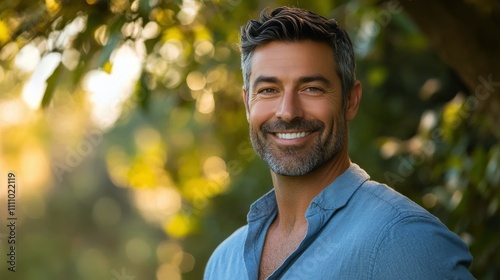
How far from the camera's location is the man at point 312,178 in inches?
98.3

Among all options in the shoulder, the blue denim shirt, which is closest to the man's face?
the blue denim shirt

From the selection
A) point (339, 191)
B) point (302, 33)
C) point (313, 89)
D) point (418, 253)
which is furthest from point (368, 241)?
point (302, 33)

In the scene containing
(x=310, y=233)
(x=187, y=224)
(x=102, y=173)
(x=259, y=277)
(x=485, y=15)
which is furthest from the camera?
(x=102, y=173)

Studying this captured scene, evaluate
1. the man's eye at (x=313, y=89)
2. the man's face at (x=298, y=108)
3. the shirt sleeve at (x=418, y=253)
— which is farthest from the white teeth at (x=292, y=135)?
the shirt sleeve at (x=418, y=253)

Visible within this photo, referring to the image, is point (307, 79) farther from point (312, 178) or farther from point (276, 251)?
point (276, 251)

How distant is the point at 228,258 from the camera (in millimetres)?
3123

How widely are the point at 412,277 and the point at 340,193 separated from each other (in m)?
0.43

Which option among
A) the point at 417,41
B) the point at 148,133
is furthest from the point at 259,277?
the point at 148,133

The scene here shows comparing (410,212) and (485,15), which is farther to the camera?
(485,15)

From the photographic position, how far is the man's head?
277 cm

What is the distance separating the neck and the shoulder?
0.60ft

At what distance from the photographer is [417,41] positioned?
6.09m

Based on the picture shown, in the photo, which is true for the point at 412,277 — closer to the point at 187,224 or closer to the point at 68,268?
the point at 187,224

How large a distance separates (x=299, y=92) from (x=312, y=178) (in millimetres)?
261
